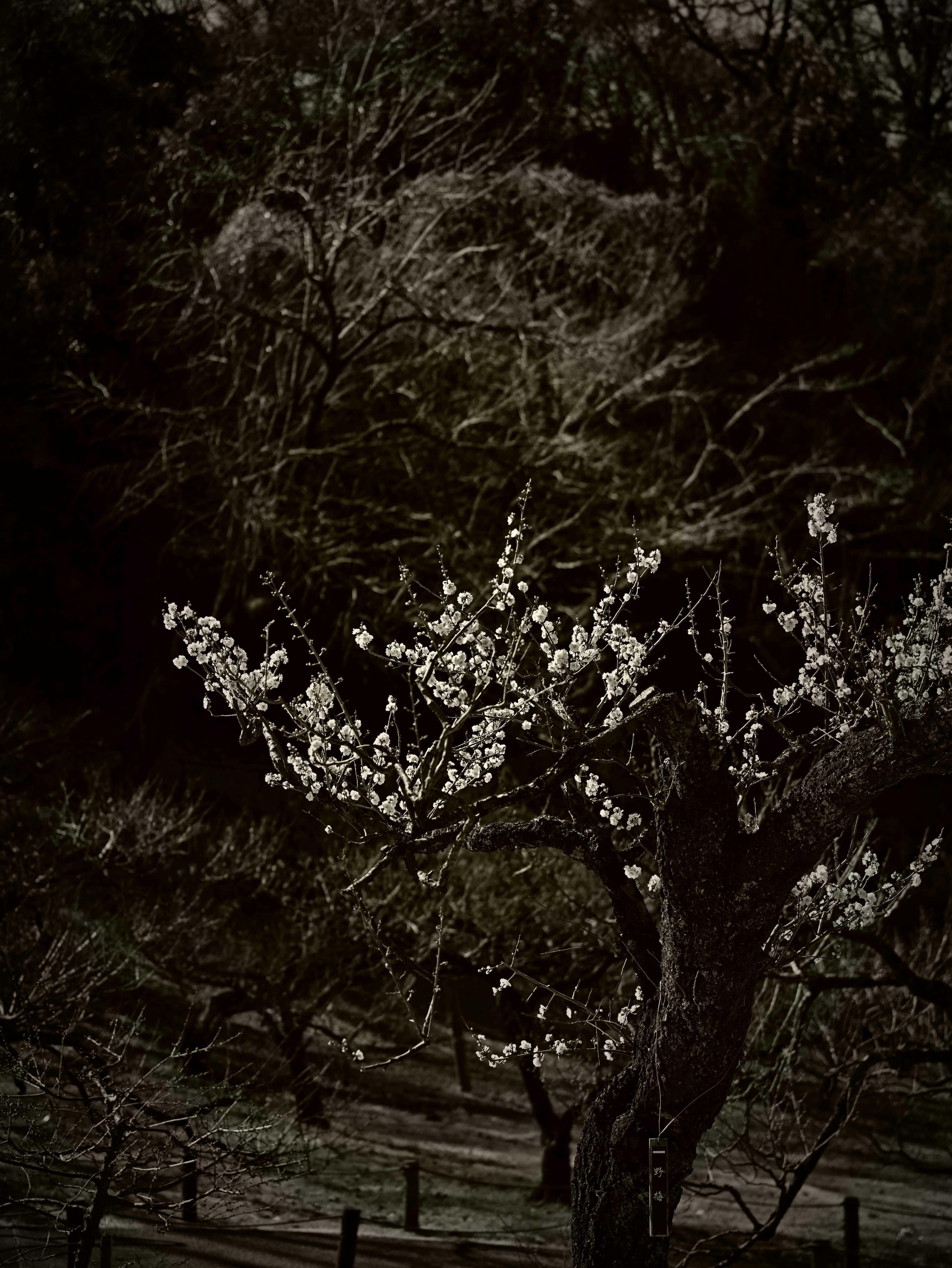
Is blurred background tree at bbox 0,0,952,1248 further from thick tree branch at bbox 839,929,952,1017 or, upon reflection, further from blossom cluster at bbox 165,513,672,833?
blossom cluster at bbox 165,513,672,833

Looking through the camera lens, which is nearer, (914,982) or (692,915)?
(692,915)

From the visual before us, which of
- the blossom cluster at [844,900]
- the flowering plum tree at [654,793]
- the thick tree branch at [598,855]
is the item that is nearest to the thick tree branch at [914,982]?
the blossom cluster at [844,900]

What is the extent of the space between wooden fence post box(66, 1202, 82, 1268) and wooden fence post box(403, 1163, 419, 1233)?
12.4ft

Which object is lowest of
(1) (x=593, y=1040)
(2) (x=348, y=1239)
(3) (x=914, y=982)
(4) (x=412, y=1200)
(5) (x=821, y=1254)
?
(4) (x=412, y=1200)

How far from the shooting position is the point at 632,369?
1795 cm

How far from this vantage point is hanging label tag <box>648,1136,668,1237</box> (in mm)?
5227

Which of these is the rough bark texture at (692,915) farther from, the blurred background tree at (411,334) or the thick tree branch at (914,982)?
the blurred background tree at (411,334)

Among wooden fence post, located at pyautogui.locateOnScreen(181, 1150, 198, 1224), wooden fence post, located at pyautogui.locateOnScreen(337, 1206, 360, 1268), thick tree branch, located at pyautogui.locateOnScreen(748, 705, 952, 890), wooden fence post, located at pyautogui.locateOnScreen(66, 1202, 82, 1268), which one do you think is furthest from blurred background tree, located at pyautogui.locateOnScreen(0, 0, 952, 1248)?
thick tree branch, located at pyautogui.locateOnScreen(748, 705, 952, 890)

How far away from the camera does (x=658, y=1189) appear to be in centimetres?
530

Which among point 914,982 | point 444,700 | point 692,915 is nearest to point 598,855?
point 692,915

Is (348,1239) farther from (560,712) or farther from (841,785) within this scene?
(841,785)

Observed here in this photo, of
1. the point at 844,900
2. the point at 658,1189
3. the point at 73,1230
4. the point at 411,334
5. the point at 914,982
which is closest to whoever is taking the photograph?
the point at 658,1189

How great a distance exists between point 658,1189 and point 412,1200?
612 cm

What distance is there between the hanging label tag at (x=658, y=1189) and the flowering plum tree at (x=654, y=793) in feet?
0.95
